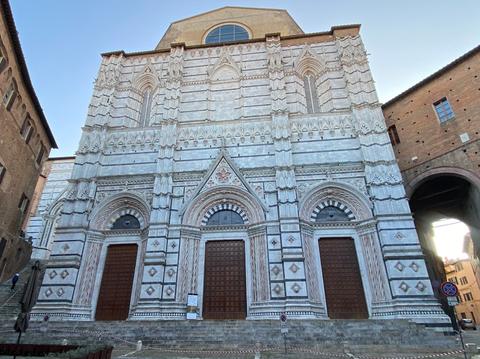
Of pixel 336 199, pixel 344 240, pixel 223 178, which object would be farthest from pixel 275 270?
pixel 223 178

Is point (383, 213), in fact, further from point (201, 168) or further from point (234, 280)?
point (201, 168)

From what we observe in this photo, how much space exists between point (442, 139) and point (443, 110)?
5.20 ft

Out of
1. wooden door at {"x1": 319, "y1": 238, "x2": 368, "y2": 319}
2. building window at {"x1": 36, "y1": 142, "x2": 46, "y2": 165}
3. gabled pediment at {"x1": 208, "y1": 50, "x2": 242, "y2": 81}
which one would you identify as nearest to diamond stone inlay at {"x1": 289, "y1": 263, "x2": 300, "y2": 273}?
wooden door at {"x1": 319, "y1": 238, "x2": 368, "y2": 319}

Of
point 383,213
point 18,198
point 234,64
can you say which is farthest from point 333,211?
point 18,198

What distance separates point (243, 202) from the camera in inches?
557

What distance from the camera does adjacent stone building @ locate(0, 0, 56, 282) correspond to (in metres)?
13.7

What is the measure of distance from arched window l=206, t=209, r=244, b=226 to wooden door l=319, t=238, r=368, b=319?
377 centimetres

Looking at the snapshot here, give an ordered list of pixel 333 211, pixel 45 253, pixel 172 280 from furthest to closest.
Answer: pixel 45 253 < pixel 333 211 < pixel 172 280

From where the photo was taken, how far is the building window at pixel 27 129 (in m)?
16.5

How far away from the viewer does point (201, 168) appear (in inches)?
592

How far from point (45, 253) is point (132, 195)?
35.1ft

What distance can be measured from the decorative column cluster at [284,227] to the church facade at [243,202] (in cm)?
5

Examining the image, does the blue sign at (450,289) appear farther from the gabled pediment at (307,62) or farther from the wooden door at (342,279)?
the gabled pediment at (307,62)

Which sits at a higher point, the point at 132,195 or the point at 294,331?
the point at 132,195
